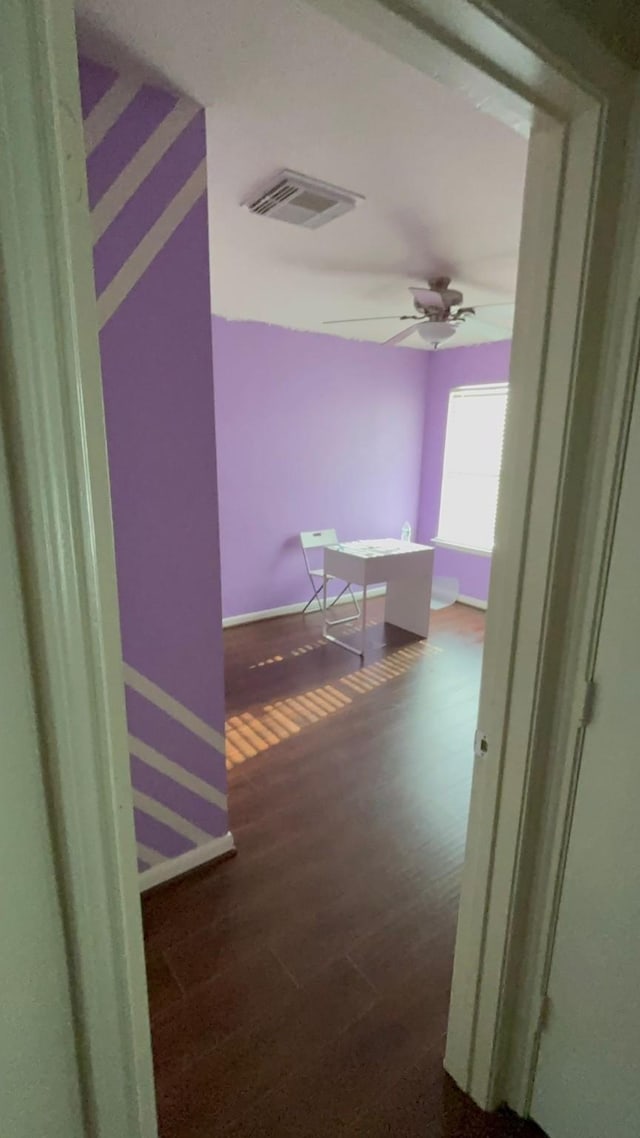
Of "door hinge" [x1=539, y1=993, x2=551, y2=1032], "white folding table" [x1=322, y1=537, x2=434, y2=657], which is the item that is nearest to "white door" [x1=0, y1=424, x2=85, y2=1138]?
"door hinge" [x1=539, y1=993, x2=551, y2=1032]

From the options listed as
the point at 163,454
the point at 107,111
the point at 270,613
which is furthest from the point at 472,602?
the point at 107,111

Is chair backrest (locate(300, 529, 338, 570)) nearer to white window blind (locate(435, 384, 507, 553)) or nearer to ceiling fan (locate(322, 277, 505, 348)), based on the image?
white window blind (locate(435, 384, 507, 553))

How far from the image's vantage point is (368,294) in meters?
3.44

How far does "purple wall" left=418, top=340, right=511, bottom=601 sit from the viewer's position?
200 inches

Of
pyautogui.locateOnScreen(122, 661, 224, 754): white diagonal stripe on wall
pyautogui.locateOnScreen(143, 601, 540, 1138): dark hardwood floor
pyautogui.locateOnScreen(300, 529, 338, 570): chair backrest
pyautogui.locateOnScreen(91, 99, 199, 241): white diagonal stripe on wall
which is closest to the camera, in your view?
pyautogui.locateOnScreen(143, 601, 540, 1138): dark hardwood floor

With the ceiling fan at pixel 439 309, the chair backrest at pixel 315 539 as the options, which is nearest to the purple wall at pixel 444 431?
the chair backrest at pixel 315 539

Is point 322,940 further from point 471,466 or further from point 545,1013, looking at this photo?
point 471,466

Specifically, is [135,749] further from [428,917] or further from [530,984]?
[530,984]

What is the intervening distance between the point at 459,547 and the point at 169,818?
164 inches

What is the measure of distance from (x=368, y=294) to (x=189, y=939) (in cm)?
345

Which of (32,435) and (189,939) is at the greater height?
(32,435)

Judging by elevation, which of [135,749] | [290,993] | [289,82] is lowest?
[290,993]

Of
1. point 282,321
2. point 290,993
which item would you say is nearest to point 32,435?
point 290,993

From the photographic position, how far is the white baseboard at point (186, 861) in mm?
1974
